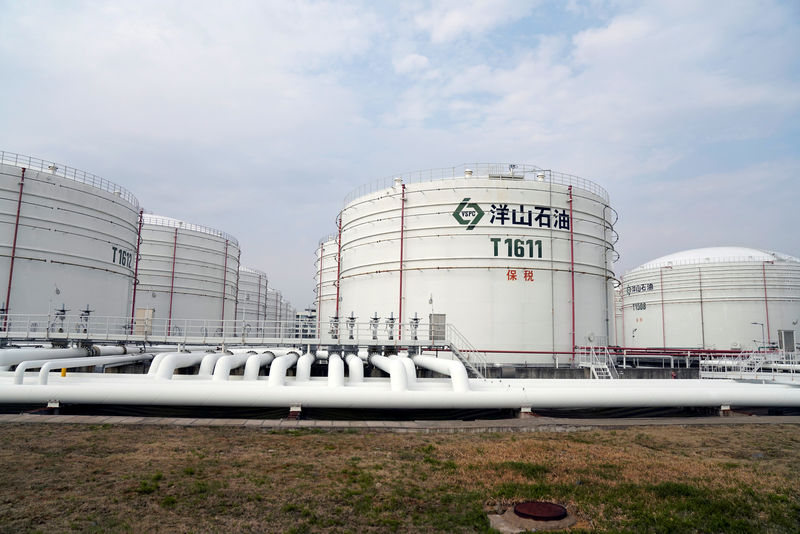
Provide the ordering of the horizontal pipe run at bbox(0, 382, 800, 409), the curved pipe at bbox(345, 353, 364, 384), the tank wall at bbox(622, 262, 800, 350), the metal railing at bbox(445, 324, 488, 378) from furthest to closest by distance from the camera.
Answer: the tank wall at bbox(622, 262, 800, 350), the metal railing at bbox(445, 324, 488, 378), the curved pipe at bbox(345, 353, 364, 384), the horizontal pipe run at bbox(0, 382, 800, 409)

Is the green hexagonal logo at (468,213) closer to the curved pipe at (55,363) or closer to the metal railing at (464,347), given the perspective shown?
the metal railing at (464,347)

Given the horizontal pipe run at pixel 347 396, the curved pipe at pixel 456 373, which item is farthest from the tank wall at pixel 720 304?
the curved pipe at pixel 456 373

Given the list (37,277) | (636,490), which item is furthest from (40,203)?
(636,490)

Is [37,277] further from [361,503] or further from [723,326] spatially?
[723,326]

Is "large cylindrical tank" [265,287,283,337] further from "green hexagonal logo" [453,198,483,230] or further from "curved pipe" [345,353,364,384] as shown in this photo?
"curved pipe" [345,353,364,384]

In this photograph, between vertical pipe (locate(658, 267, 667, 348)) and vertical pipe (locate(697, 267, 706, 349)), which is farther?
vertical pipe (locate(658, 267, 667, 348))

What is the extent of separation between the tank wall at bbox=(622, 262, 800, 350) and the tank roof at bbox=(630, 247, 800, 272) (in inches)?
38.7

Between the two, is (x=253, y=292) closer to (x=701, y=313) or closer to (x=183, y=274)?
(x=183, y=274)

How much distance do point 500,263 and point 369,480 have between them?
20.4 m

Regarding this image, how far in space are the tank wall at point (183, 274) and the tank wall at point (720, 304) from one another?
4314 centimetres

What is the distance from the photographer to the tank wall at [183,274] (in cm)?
4394

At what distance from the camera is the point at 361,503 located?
7.61 meters

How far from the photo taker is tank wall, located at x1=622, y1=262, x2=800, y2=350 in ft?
152

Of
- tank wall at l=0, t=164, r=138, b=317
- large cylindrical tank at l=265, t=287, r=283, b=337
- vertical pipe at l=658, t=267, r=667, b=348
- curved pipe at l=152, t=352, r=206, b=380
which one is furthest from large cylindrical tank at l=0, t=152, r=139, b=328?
vertical pipe at l=658, t=267, r=667, b=348
